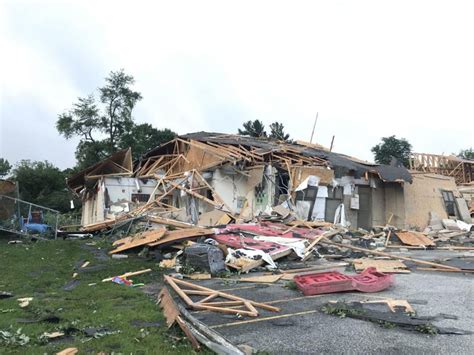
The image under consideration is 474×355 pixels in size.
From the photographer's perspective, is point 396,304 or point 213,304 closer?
point 396,304

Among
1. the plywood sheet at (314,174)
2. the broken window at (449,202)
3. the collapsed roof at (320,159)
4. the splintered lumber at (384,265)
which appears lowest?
the splintered lumber at (384,265)

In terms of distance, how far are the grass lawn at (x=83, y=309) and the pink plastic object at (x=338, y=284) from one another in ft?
7.82

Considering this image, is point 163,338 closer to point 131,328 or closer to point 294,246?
point 131,328

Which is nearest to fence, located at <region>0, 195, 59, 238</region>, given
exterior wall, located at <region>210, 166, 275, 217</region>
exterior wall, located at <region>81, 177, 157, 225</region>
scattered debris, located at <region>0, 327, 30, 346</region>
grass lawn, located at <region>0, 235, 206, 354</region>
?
exterior wall, located at <region>81, 177, 157, 225</region>

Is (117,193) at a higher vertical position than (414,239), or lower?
higher

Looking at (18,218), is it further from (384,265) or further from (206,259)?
(384,265)

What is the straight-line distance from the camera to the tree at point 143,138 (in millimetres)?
42594

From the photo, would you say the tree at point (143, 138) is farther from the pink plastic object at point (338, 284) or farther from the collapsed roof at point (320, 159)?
the pink plastic object at point (338, 284)

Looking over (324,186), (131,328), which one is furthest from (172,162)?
(131,328)

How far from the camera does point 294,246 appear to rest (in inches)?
459

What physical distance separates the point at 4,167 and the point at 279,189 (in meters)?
46.4

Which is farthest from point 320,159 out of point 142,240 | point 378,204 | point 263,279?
point 263,279

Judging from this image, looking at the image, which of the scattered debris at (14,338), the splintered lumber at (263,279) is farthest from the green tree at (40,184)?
the scattered debris at (14,338)

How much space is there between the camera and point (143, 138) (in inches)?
1711
